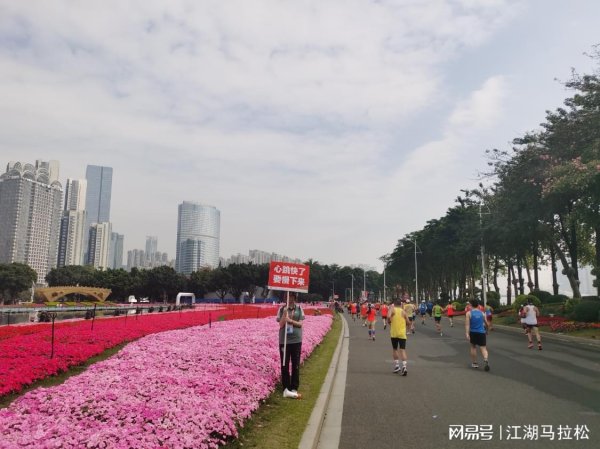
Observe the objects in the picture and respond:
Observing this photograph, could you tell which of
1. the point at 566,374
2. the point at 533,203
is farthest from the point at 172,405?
the point at 533,203

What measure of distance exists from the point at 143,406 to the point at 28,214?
148800 mm

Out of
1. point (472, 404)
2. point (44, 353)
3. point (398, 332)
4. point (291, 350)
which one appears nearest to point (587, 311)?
point (398, 332)

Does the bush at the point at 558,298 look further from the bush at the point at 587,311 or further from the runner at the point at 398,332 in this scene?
the runner at the point at 398,332

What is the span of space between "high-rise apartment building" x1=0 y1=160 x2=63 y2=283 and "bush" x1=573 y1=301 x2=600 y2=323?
455ft

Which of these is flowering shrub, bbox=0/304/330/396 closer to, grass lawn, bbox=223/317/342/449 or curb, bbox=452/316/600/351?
grass lawn, bbox=223/317/342/449

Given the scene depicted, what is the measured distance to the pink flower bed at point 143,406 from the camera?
4.86 meters

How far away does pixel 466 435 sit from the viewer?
630 centimetres

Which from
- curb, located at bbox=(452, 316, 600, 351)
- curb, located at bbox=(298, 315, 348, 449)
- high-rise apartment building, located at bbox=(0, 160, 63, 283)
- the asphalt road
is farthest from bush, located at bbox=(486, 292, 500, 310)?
high-rise apartment building, located at bbox=(0, 160, 63, 283)

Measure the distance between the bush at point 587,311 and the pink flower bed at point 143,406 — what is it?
2419cm

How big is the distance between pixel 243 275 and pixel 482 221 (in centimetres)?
6999

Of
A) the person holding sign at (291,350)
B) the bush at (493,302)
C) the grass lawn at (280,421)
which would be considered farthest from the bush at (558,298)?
the person holding sign at (291,350)

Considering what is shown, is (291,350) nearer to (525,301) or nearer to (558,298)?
(525,301)

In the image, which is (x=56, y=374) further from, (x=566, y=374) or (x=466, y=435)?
(x=566, y=374)

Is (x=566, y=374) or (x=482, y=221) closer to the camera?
(x=566, y=374)
